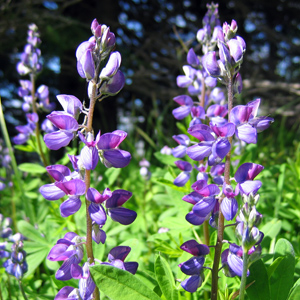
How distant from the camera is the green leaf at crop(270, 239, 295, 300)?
46.3 inches

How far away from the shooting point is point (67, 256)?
1.11 meters

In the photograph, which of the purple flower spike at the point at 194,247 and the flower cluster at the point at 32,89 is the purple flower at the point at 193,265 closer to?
the purple flower spike at the point at 194,247

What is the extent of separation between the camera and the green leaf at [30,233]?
192 centimetres

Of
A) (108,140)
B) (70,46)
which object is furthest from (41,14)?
(108,140)

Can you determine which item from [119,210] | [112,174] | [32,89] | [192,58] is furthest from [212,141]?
[32,89]

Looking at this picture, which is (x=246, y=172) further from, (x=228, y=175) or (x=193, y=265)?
(x=193, y=265)

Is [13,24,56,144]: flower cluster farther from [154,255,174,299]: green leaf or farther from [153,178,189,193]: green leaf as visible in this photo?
[154,255,174,299]: green leaf

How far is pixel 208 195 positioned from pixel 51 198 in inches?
19.7

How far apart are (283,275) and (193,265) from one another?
0.31 m

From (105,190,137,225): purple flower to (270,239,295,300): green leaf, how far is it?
0.53 metres

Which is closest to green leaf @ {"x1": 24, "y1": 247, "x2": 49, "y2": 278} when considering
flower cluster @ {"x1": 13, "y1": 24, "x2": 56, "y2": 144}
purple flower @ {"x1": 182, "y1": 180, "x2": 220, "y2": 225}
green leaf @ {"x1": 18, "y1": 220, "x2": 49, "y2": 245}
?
green leaf @ {"x1": 18, "y1": 220, "x2": 49, "y2": 245}

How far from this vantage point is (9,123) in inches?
202

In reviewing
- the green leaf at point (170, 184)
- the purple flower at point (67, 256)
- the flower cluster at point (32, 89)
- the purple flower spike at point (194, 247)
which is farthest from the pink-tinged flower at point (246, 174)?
the flower cluster at point (32, 89)

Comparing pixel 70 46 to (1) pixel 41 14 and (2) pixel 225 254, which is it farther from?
(2) pixel 225 254
